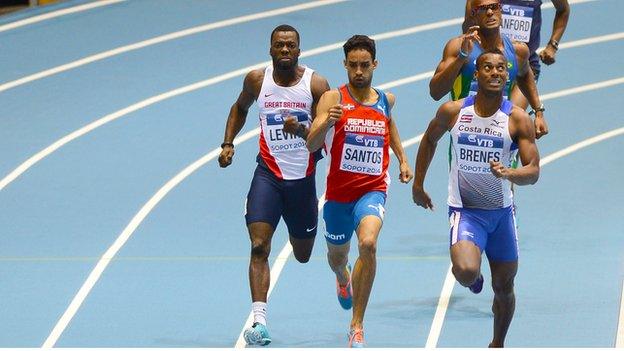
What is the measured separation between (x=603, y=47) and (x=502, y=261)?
8.91m

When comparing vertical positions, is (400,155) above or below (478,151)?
below

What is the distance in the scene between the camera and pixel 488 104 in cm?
1137

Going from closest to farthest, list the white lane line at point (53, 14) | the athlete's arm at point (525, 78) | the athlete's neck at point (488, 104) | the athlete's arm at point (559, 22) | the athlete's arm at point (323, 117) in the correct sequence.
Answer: the athlete's neck at point (488, 104)
the athlete's arm at point (323, 117)
the athlete's arm at point (525, 78)
the athlete's arm at point (559, 22)
the white lane line at point (53, 14)

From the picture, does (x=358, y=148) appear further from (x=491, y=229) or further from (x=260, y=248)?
(x=491, y=229)

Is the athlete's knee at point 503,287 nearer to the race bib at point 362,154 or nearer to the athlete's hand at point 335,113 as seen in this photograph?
the race bib at point 362,154

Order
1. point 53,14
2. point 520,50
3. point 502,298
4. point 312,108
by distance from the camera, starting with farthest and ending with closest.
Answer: point 53,14 < point 520,50 < point 312,108 < point 502,298

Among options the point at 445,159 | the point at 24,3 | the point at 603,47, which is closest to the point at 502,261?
the point at 445,159

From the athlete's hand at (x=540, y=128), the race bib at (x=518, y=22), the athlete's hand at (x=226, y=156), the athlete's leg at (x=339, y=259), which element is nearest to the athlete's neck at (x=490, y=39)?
the athlete's hand at (x=540, y=128)

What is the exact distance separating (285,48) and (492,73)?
172cm

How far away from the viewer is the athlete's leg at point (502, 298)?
452 inches

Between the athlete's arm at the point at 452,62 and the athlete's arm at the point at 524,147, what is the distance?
1061mm

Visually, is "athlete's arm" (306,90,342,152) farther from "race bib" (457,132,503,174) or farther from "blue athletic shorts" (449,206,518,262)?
"blue athletic shorts" (449,206,518,262)

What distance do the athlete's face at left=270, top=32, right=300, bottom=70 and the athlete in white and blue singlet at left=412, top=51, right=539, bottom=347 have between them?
1262 millimetres

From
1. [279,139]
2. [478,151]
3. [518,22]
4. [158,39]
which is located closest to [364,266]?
[478,151]
